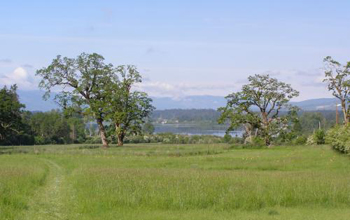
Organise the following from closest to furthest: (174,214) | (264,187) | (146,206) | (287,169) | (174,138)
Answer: (174,214)
(146,206)
(264,187)
(287,169)
(174,138)

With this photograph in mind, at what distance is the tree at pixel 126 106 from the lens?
201 ft

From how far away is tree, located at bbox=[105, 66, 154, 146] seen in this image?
61.3 m

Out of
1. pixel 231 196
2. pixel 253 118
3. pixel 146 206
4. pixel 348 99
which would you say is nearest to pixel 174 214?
pixel 146 206

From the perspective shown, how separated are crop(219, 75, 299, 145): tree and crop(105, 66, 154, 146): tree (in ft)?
37.1

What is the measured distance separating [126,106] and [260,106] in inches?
733

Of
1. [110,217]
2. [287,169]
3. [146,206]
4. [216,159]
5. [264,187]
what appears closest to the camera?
[110,217]

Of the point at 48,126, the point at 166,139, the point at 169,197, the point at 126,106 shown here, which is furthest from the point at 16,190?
the point at 48,126

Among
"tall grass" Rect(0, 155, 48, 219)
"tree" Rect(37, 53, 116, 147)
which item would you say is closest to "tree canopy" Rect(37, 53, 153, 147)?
"tree" Rect(37, 53, 116, 147)

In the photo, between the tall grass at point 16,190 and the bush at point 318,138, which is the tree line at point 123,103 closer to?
the bush at point 318,138

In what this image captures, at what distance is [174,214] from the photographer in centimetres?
1521

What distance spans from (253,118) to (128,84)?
1829 cm

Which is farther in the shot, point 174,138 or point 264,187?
point 174,138

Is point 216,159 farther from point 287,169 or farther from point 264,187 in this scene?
point 264,187

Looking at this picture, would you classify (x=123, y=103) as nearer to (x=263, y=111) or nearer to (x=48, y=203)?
(x=263, y=111)
